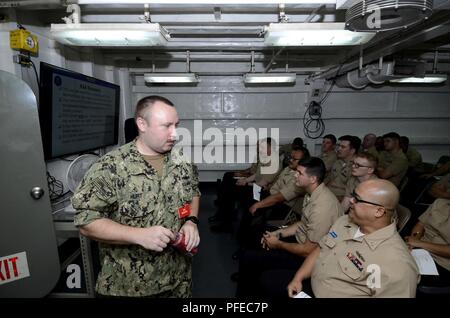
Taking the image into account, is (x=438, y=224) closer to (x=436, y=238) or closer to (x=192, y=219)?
(x=436, y=238)

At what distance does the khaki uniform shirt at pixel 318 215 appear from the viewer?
6.30 feet

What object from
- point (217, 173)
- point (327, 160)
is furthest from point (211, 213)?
point (327, 160)

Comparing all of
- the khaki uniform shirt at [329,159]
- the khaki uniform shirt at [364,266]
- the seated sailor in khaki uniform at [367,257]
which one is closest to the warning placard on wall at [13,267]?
the seated sailor in khaki uniform at [367,257]

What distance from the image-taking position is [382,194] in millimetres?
1471

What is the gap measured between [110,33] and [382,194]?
2328 millimetres

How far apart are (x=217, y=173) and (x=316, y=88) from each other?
2815 millimetres

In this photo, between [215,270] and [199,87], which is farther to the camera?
[199,87]

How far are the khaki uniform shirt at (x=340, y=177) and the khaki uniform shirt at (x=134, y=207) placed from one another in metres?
2.75
